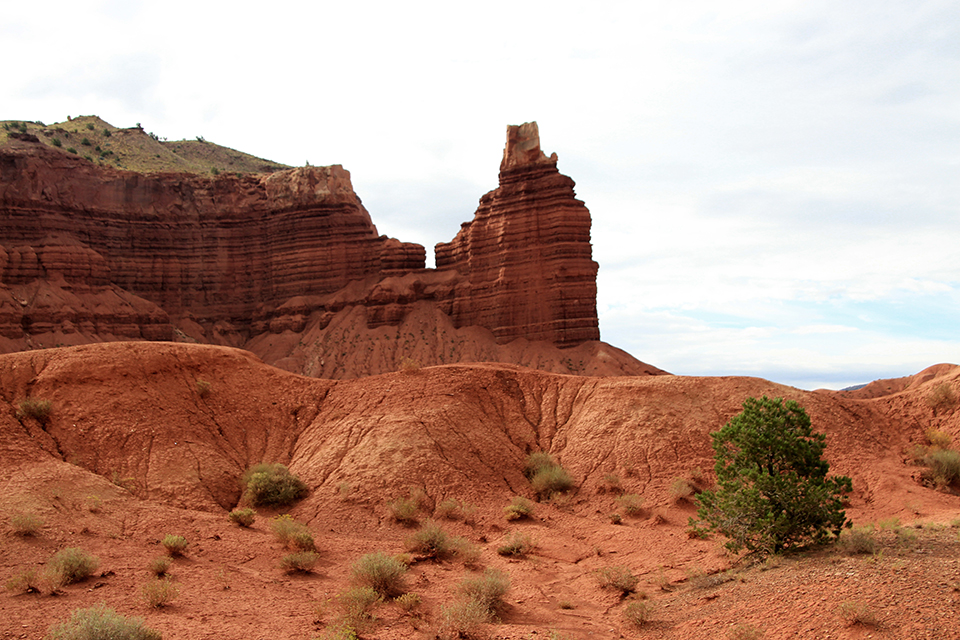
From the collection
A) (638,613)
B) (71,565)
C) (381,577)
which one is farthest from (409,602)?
(71,565)

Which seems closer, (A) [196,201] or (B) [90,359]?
(B) [90,359]

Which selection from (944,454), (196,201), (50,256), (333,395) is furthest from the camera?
(196,201)

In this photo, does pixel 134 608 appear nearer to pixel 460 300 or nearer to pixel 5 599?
pixel 5 599

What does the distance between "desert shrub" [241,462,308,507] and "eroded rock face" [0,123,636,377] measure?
3173 cm

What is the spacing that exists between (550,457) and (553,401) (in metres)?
3.78

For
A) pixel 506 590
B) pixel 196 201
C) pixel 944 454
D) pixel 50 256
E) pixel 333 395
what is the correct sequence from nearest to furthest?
1. pixel 506 590
2. pixel 944 454
3. pixel 333 395
4. pixel 50 256
5. pixel 196 201

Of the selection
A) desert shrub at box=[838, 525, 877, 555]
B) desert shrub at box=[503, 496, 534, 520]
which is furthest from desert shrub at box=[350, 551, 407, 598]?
desert shrub at box=[838, 525, 877, 555]

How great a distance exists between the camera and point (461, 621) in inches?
497

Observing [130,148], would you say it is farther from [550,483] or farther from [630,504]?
[630,504]

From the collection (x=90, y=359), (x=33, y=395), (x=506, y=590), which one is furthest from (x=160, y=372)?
(x=506, y=590)

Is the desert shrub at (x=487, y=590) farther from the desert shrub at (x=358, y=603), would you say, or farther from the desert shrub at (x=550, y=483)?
the desert shrub at (x=550, y=483)

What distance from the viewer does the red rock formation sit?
180 ft

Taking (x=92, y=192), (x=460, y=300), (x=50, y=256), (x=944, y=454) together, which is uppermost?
(x=92, y=192)

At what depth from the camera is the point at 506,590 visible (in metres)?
14.7
